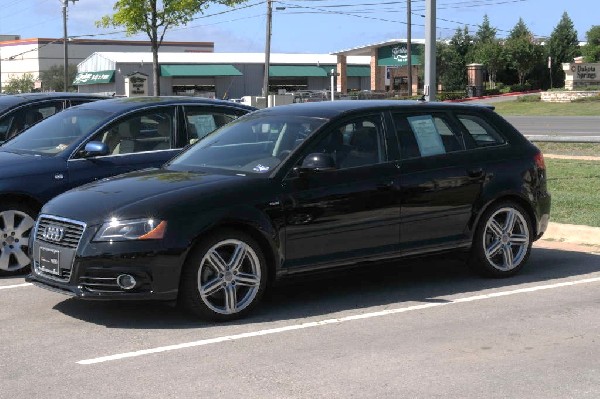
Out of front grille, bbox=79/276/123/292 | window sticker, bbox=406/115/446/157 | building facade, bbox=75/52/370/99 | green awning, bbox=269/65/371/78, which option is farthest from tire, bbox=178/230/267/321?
green awning, bbox=269/65/371/78

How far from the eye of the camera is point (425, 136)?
8.01m

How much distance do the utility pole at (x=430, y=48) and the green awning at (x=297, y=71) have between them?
60.7 m

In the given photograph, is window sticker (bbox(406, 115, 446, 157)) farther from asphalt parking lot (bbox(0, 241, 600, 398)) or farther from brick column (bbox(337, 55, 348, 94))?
brick column (bbox(337, 55, 348, 94))

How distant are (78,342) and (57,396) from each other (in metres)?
1.16

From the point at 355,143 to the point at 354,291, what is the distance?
1328mm

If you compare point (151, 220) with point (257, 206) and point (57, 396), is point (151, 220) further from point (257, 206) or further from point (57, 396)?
point (57, 396)

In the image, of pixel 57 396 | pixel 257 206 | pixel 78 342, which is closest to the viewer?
pixel 57 396

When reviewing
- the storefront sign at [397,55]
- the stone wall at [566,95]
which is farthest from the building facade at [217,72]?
the stone wall at [566,95]

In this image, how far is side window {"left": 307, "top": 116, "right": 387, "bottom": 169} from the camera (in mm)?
7430

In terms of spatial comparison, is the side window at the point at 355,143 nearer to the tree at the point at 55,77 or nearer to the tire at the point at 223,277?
the tire at the point at 223,277

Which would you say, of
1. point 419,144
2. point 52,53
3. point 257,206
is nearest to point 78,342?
point 257,206

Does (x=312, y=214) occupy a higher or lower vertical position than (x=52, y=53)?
lower

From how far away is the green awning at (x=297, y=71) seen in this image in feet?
249

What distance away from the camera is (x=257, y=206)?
683 centimetres
